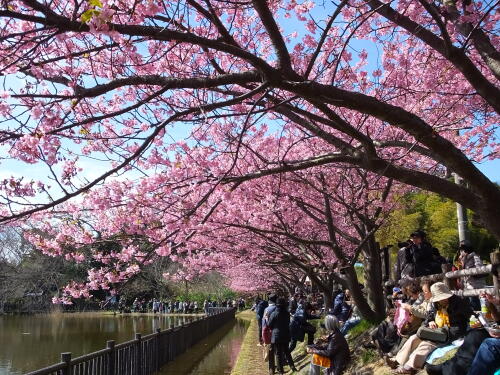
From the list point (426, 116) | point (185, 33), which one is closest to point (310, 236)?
point (426, 116)

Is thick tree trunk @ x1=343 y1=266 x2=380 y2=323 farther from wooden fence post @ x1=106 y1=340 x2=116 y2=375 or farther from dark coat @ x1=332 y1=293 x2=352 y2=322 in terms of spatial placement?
wooden fence post @ x1=106 y1=340 x2=116 y2=375

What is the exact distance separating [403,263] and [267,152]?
387 cm

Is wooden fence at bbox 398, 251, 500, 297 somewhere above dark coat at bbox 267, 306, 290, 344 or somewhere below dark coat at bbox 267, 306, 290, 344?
above

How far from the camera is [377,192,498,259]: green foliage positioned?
72.5ft

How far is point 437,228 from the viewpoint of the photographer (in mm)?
23734

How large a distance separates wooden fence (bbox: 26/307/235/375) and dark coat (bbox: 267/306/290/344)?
8.52ft

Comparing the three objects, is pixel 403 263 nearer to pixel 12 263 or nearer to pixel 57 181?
pixel 57 181

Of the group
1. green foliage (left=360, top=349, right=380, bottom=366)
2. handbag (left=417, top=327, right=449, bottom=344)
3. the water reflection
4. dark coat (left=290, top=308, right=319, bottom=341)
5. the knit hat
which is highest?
the knit hat

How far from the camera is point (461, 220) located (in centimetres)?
815

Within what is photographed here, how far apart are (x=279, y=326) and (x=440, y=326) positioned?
477 cm

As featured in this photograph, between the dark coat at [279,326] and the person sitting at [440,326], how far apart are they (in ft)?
14.2

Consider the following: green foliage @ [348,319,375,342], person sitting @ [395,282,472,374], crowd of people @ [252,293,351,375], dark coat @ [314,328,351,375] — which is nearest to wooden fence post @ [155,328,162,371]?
crowd of people @ [252,293,351,375]

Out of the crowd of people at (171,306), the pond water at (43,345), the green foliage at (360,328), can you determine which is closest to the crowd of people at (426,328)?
the green foliage at (360,328)

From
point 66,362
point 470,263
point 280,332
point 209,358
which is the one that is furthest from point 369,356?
point 209,358
